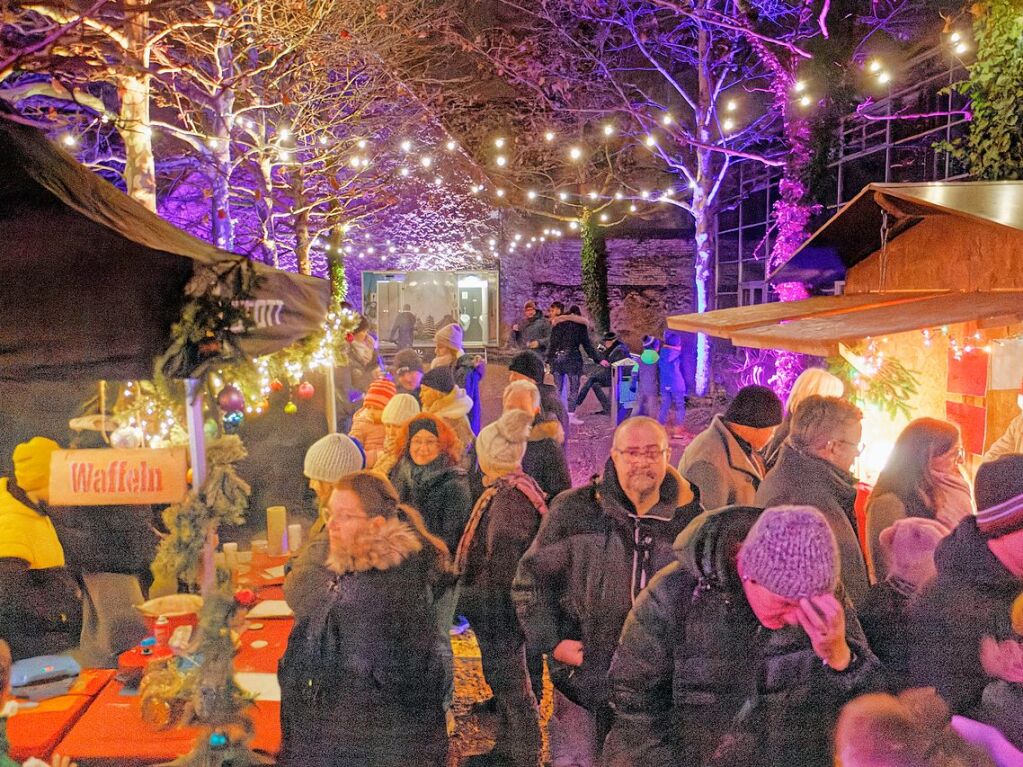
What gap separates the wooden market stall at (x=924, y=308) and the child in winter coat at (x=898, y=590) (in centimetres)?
135

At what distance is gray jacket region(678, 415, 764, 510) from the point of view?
425cm

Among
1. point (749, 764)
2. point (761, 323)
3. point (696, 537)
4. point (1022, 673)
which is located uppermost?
point (761, 323)

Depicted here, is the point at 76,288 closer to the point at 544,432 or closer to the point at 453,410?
the point at 544,432

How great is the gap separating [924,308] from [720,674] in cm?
331

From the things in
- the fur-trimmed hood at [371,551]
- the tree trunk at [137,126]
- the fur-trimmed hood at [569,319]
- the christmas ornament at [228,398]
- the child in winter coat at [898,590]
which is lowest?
the child in winter coat at [898,590]

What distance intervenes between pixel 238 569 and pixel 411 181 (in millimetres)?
16960

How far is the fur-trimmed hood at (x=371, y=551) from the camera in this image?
3062 mm

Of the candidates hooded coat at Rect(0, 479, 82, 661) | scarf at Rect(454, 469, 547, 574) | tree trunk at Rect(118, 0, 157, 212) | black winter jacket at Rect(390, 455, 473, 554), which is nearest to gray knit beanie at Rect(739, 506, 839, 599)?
scarf at Rect(454, 469, 547, 574)

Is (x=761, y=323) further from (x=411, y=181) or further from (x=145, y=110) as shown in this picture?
(x=411, y=181)

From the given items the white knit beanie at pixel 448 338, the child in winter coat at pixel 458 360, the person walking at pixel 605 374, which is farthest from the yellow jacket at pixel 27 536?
the person walking at pixel 605 374

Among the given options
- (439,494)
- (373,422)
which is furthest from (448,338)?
(439,494)

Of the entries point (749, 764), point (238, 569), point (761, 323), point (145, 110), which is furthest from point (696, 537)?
point (145, 110)

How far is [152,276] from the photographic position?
3.33 meters

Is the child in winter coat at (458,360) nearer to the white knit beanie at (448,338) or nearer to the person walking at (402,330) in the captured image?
the white knit beanie at (448,338)
